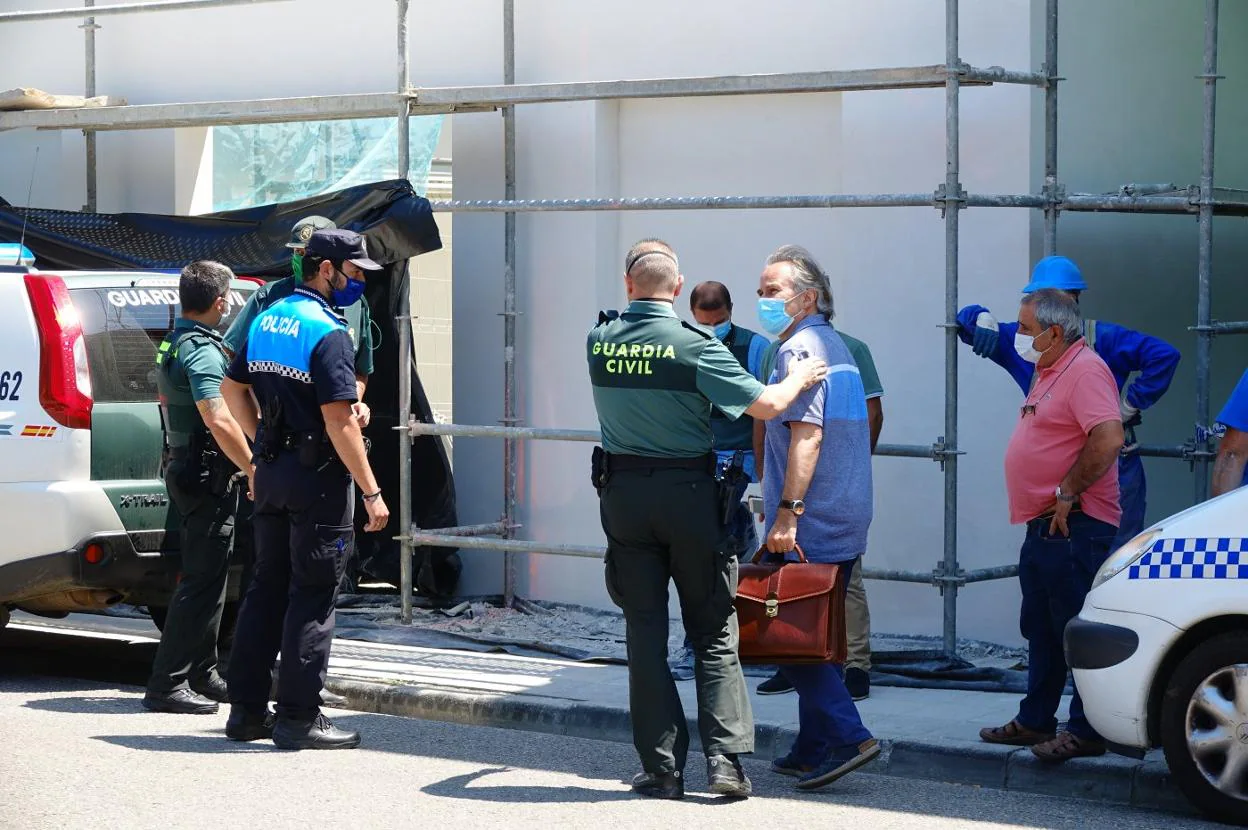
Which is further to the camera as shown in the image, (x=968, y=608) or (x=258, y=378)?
(x=968, y=608)

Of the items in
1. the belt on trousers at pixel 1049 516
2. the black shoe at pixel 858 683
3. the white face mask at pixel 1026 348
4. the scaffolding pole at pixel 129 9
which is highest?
the scaffolding pole at pixel 129 9

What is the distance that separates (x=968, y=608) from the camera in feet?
28.3

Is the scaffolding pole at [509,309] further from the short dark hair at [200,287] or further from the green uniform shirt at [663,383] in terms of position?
the green uniform shirt at [663,383]

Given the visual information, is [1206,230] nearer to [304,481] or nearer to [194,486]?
[304,481]

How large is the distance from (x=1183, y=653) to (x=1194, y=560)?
0.31m

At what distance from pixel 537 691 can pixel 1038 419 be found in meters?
2.46

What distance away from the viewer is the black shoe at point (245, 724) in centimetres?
679

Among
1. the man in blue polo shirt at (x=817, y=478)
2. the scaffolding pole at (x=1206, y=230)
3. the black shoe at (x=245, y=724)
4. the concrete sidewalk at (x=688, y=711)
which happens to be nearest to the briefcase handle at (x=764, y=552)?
the man in blue polo shirt at (x=817, y=478)

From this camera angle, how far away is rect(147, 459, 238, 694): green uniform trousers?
7.27m

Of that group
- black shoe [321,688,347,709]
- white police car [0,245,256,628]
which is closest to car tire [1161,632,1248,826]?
black shoe [321,688,347,709]

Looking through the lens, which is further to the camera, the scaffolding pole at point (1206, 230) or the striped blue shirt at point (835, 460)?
the scaffolding pole at point (1206, 230)

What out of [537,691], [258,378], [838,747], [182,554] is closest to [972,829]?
[838,747]

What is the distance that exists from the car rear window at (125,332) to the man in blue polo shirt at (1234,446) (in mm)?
4257

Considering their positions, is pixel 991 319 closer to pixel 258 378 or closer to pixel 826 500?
pixel 826 500
